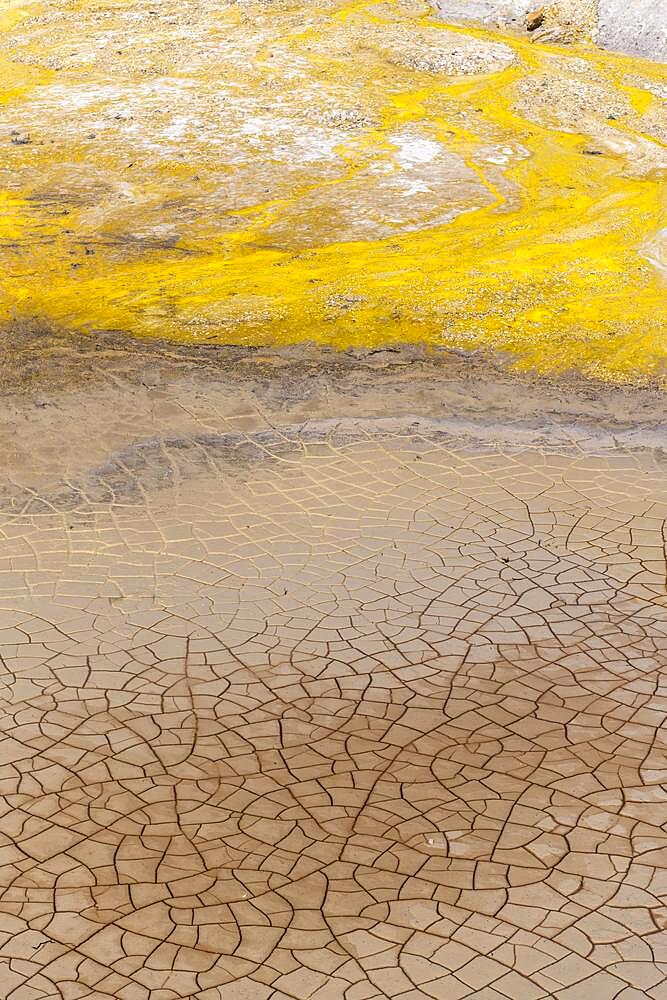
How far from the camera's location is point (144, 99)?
1017 centimetres

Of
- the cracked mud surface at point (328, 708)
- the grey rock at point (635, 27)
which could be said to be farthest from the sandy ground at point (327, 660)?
the grey rock at point (635, 27)

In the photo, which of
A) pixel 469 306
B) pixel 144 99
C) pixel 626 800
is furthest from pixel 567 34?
pixel 626 800

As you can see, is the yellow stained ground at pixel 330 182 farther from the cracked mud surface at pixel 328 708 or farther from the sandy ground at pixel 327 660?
the cracked mud surface at pixel 328 708

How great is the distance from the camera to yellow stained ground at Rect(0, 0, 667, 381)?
6.62m

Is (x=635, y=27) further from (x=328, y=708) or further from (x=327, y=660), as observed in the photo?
(x=328, y=708)

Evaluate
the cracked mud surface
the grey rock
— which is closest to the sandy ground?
the cracked mud surface

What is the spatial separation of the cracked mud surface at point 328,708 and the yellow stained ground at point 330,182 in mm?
1190

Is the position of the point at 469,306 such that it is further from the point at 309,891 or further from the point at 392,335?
the point at 309,891

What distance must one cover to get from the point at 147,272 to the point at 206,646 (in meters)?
4.02

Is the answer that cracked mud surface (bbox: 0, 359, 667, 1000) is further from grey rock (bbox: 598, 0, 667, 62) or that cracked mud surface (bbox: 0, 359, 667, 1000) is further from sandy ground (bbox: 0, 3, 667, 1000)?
grey rock (bbox: 598, 0, 667, 62)

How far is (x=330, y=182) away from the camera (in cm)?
852

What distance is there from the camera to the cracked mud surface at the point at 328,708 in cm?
268

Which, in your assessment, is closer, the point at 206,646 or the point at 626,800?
the point at 626,800

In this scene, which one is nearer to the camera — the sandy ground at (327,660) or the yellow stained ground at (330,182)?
the sandy ground at (327,660)
